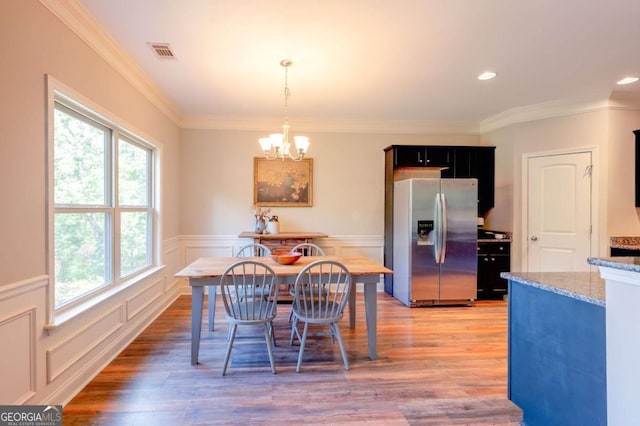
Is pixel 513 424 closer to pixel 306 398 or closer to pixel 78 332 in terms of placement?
pixel 306 398

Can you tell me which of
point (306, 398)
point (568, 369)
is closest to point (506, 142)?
point (568, 369)

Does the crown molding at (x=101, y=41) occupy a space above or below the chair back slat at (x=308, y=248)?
above

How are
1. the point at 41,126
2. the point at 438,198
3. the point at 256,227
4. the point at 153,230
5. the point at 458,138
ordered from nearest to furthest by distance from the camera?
the point at 41,126 → the point at 153,230 → the point at 438,198 → the point at 256,227 → the point at 458,138

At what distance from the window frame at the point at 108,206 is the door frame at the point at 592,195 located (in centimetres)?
484

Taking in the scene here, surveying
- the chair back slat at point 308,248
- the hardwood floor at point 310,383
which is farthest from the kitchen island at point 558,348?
the chair back slat at point 308,248

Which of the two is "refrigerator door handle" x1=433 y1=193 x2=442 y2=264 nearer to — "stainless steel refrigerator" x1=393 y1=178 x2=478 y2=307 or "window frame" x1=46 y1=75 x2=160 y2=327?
"stainless steel refrigerator" x1=393 y1=178 x2=478 y2=307

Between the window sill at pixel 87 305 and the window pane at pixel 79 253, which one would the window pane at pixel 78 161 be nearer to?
the window pane at pixel 79 253

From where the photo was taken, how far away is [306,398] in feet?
6.81

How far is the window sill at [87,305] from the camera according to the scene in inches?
74.9

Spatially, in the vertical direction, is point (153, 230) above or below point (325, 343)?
above

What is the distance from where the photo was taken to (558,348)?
1.53 m

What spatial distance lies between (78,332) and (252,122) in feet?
11.1

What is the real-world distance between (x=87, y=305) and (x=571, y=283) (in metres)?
3.16

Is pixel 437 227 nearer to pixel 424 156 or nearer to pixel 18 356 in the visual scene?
pixel 424 156
